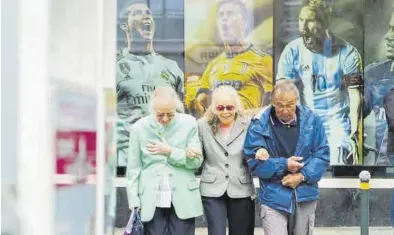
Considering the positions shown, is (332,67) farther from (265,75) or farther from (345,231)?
(345,231)

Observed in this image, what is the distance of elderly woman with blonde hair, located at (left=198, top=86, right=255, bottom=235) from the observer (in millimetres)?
6129

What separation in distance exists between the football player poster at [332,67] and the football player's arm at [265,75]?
0.11 meters

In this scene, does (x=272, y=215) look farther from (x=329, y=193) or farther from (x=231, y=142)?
(x=329, y=193)

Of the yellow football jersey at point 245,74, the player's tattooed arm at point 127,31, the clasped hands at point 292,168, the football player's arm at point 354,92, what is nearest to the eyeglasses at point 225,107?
the clasped hands at point 292,168

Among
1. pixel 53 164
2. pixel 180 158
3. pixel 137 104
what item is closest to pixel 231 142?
pixel 180 158

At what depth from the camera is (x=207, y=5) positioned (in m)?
9.59

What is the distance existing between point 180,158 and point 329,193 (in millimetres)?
4150

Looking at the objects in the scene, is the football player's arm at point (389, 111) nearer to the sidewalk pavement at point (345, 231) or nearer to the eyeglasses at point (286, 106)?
the sidewalk pavement at point (345, 231)

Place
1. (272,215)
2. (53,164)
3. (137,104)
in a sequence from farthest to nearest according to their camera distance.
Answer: (137,104), (272,215), (53,164)

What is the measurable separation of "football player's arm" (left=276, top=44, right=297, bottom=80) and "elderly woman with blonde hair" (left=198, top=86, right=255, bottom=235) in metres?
3.44

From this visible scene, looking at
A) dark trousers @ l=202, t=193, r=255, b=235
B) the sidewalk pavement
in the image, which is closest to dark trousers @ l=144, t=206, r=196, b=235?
dark trousers @ l=202, t=193, r=255, b=235

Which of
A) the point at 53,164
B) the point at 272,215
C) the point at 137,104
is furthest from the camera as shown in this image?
the point at 137,104

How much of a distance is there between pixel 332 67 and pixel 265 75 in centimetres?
91

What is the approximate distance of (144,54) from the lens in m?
9.57
